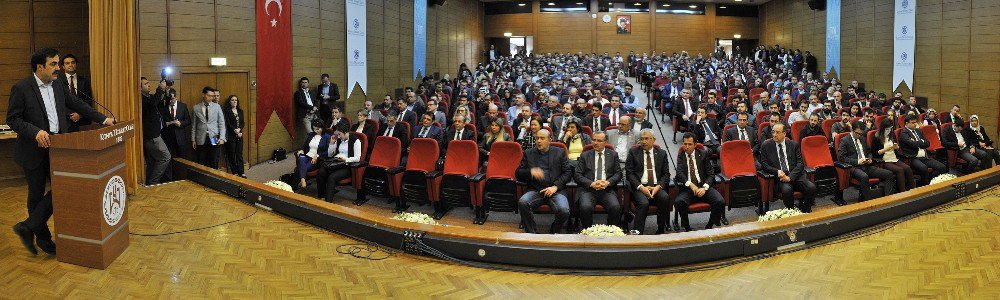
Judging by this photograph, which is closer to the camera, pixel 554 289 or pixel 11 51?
pixel 554 289

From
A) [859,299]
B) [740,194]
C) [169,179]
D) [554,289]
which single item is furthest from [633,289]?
[169,179]

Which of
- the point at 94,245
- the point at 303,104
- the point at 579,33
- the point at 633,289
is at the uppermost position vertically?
the point at 579,33

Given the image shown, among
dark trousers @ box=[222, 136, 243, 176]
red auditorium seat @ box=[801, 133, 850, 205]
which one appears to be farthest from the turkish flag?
red auditorium seat @ box=[801, 133, 850, 205]

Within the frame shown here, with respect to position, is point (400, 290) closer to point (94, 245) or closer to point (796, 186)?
point (94, 245)

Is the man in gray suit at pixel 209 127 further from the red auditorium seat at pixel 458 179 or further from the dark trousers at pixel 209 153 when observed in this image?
the red auditorium seat at pixel 458 179

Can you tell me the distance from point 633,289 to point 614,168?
187cm

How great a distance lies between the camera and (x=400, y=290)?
2777 millimetres

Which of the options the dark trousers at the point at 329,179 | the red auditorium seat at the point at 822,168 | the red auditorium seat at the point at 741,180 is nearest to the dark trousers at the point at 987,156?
the red auditorium seat at the point at 822,168

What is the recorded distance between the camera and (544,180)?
4605mm

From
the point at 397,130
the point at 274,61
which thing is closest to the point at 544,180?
the point at 397,130

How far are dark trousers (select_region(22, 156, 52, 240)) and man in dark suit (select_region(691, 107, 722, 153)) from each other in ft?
17.9

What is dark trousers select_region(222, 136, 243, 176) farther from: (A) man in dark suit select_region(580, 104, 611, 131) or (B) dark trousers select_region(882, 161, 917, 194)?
(B) dark trousers select_region(882, 161, 917, 194)

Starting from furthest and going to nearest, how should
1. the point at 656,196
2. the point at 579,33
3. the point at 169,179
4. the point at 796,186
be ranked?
1. the point at 579,33
2. the point at 169,179
3. the point at 796,186
4. the point at 656,196

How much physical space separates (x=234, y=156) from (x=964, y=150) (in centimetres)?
792
